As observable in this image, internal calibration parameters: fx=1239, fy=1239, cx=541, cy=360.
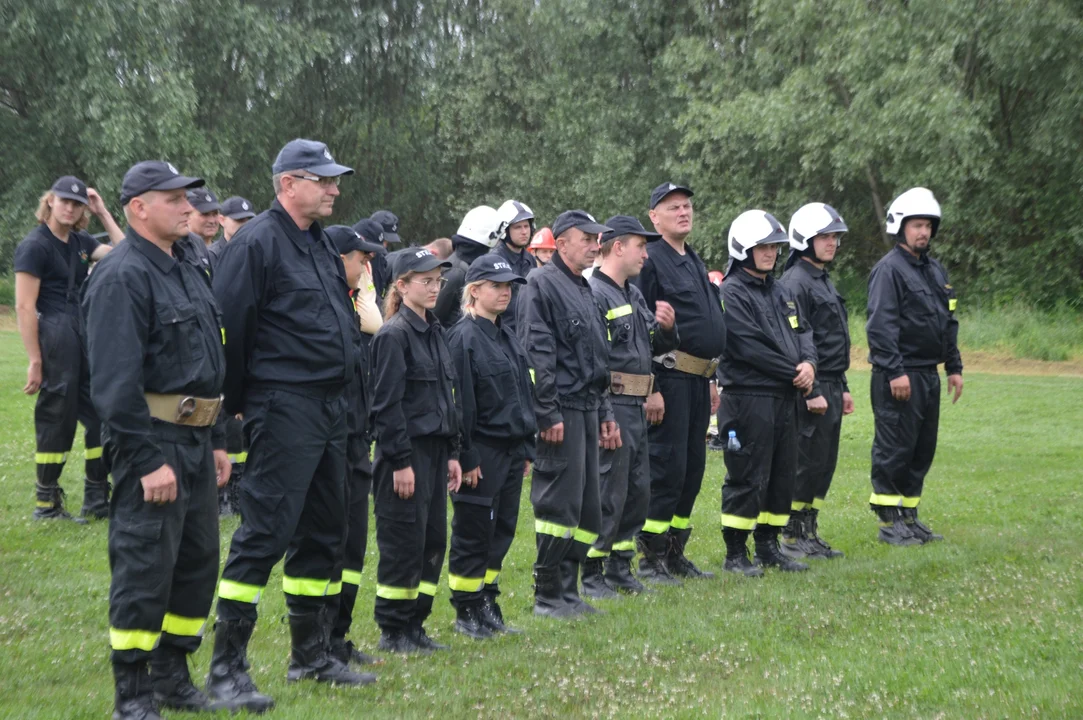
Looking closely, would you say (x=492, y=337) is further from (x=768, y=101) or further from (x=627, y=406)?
(x=768, y=101)

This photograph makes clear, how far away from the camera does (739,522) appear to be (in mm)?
9812

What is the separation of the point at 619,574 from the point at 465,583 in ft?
6.13

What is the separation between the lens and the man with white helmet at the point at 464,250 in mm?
Result: 9898

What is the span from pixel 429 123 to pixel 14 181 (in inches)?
706

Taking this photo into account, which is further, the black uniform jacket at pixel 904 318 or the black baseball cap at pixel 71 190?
the black uniform jacket at pixel 904 318

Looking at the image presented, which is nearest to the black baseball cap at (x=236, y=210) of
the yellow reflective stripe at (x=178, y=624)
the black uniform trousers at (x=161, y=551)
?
the black uniform trousers at (x=161, y=551)

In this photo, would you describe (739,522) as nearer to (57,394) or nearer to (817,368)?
(817,368)

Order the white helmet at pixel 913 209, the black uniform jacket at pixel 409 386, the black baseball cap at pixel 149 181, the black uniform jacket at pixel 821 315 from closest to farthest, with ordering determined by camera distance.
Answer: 1. the black baseball cap at pixel 149 181
2. the black uniform jacket at pixel 409 386
3. the black uniform jacket at pixel 821 315
4. the white helmet at pixel 913 209

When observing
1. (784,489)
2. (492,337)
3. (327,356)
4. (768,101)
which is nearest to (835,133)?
(768,101)

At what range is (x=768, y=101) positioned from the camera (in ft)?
110

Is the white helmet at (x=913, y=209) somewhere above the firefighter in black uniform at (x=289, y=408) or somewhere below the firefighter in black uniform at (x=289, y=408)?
above

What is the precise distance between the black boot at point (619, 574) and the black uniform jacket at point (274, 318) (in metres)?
3.68

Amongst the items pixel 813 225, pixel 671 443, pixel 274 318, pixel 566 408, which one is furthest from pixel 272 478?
pixel 813 225

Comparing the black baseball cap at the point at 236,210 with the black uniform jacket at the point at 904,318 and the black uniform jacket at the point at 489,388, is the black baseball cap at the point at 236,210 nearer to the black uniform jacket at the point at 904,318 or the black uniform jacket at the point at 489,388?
the black uniform jacket at the point at 489,388
